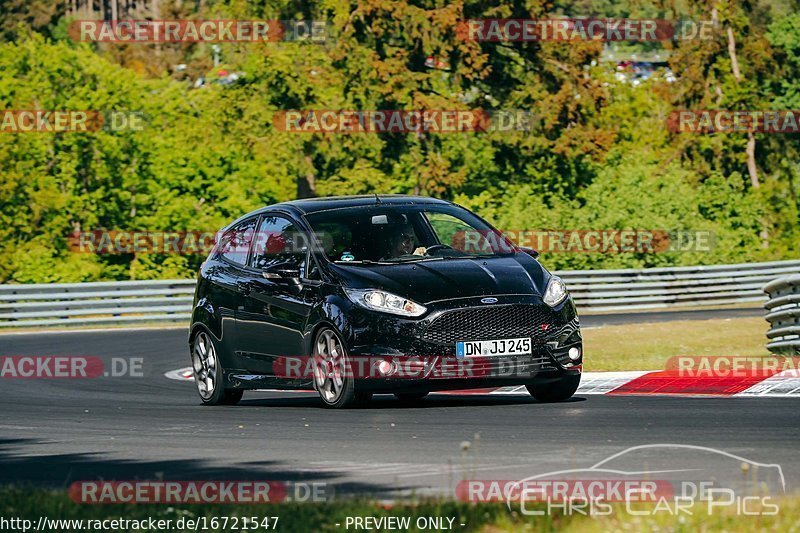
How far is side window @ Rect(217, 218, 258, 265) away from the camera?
13.4 metres

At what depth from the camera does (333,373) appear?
11711mm

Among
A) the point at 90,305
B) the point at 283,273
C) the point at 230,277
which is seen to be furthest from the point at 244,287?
the point at 90,305

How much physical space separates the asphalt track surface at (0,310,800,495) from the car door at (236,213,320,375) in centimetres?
52

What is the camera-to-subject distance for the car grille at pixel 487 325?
1124 cm

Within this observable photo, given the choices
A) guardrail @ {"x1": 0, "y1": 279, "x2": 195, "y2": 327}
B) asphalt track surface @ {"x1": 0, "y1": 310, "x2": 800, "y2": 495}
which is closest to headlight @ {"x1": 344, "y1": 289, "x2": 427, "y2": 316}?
asphalt track surface @ {"x1": 0, "y1": 310, "x2": 800, "y2": 495}

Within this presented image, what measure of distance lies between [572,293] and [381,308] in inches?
959

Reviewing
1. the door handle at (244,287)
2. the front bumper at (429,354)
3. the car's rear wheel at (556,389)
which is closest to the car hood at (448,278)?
the front bumper at (429,354)

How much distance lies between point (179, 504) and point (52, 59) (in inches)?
1869

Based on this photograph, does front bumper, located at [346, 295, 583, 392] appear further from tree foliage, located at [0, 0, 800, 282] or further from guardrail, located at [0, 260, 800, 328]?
tree foliage, located at [0, 0, 800, 282]

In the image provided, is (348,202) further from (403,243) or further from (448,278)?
(448,278)

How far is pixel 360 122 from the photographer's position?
47000 millimetres

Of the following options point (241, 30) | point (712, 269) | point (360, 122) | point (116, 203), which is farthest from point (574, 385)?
point (116, 203)

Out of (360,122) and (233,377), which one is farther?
(360,122)

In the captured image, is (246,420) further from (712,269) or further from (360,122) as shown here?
(360,122)
